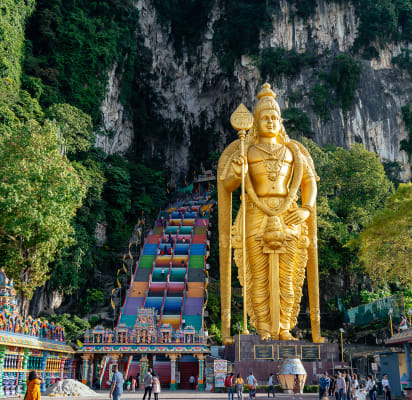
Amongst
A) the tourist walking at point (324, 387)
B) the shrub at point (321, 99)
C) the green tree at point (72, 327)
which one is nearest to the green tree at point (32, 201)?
the green tree at point (72, 327)

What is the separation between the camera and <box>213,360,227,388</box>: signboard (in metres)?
11.0

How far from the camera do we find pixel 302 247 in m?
11.7

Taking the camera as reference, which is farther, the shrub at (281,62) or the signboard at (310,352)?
the shrub at (281,62)

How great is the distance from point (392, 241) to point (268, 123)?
416cm

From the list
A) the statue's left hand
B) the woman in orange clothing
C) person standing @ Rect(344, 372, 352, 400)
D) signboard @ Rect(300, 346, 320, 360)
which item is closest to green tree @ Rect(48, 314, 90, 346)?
signboard @ Rect(300, 346, 320, 360)

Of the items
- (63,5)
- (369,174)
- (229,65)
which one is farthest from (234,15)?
(369,174)

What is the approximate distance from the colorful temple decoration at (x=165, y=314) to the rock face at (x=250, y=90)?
6.45 m

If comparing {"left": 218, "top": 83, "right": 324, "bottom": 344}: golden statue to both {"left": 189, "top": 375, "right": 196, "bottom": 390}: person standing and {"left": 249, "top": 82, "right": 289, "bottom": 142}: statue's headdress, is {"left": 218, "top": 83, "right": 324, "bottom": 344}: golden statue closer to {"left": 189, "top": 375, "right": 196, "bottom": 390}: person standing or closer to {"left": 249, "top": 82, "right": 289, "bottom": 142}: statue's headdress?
{"left": 249, "top": 82, "right": 289, "bottom": 142}: statue's headdress

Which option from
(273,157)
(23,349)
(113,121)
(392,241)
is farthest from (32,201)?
(113,121)

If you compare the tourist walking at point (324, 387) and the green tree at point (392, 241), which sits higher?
the green tree at point (392, 241)

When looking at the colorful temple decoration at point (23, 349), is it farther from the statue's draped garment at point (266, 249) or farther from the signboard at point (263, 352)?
the signboard at point (263, 352)

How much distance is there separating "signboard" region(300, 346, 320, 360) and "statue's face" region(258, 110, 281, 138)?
5185mm

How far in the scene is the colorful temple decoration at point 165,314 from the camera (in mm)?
12914

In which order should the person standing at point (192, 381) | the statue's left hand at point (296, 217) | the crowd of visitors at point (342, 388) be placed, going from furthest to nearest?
the person standing at point (192, 381), the statue's left hand at point (296, 217), the crowd of visitors at point (342, 388)
